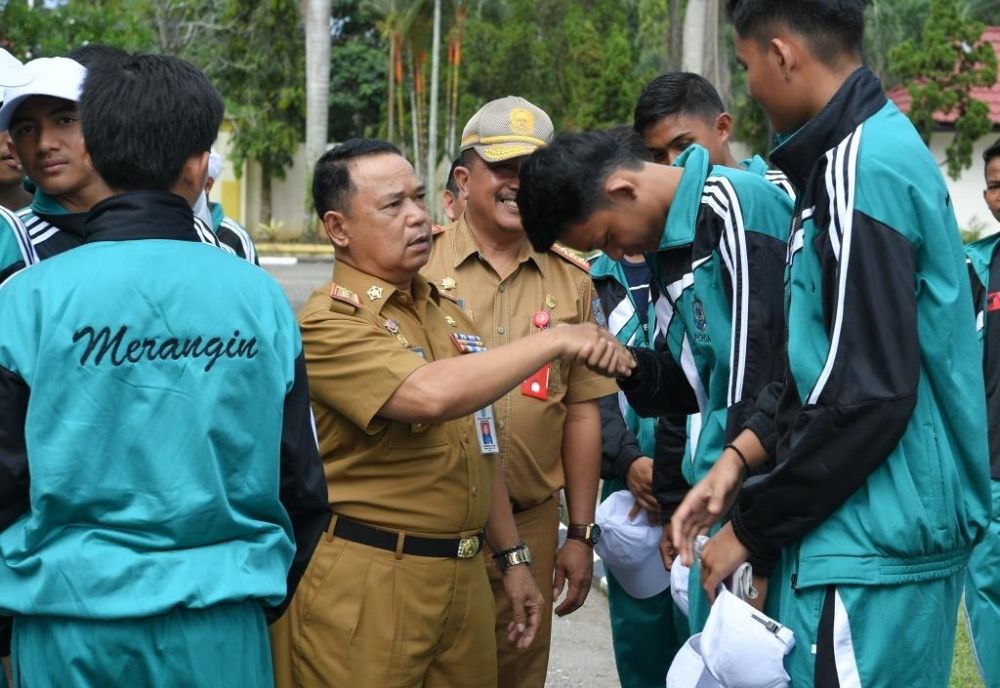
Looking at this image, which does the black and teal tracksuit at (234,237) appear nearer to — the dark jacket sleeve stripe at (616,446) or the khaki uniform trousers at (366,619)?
the dark jacket sleeve stripe at (616,446)

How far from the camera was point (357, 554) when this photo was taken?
3543mm

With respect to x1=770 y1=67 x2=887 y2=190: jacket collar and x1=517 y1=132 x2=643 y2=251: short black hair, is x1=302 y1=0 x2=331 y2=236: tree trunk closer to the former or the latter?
x1=517 y1=132 x2=643 y2=251: short black hair

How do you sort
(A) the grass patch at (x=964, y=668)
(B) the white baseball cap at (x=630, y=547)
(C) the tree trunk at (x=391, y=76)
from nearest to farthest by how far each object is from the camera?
(B) the white baseball cap at (x=630, y=547) → (A) the grass patch at (x=964, y=668) → (C) the tree trunk at (x=391, y=76)

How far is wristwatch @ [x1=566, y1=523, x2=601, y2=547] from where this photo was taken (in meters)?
4.57

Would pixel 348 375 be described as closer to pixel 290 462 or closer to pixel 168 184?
pixel 290 462

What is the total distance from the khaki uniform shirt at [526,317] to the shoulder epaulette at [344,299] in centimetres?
91

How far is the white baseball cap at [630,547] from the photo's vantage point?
4.71m

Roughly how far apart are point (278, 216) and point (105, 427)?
44.9 metres

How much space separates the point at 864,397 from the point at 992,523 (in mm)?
3155

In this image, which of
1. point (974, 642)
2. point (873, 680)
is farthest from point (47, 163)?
point (974, 642)

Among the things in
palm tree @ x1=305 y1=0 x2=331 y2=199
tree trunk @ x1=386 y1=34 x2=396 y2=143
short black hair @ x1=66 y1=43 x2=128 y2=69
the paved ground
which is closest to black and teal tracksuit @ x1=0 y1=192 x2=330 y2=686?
short black hair @ x1=66 y1=43 x2=128 y2=69

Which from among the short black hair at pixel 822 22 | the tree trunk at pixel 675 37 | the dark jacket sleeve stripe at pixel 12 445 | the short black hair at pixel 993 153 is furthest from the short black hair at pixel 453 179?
the tree trunk at pixel 675 37

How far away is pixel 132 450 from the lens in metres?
2.57

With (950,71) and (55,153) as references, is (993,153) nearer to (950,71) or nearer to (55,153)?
(55,153)
